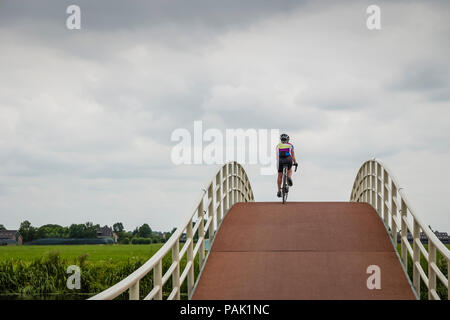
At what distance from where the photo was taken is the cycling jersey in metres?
15.2

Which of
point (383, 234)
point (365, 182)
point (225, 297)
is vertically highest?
point (365, 182)

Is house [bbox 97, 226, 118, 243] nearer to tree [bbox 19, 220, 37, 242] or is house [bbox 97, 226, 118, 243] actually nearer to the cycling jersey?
tree [bbox 19, 220, 37, 242]

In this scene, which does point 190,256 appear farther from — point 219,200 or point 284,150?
point 284,150

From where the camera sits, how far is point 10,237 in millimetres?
114812

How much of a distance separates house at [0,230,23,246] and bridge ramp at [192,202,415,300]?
103m

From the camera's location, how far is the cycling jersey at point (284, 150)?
50.0ft

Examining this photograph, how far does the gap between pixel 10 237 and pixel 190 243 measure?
4463 inches

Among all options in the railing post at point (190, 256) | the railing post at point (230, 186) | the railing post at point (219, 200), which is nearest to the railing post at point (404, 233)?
the railing post at point (190, 256)

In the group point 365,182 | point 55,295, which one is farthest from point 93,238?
point 365,182

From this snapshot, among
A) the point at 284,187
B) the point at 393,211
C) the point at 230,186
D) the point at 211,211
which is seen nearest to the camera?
the point at 393,211

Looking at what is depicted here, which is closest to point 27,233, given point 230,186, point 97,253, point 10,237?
point 10,237
